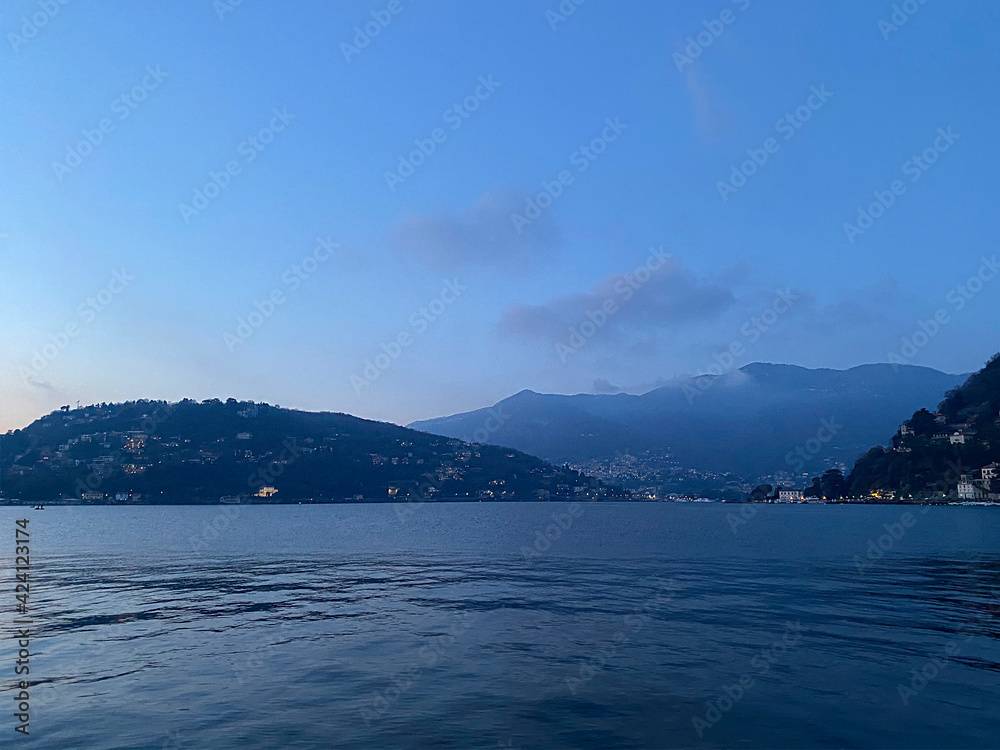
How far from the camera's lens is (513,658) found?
A: 71.6 feet

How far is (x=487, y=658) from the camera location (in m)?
21.8

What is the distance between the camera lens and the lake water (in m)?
15.4

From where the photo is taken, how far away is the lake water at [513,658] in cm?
1538

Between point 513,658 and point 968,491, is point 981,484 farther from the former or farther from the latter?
point 513,658

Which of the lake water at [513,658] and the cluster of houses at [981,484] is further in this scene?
the cluster of houses at [981,484]

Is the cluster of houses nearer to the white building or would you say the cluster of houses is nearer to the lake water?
the white building

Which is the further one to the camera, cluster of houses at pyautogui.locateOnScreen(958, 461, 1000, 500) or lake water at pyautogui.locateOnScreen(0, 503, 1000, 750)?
cluster of houses at pyautogui.locateOnScreen(958, 461, 1000, 500)

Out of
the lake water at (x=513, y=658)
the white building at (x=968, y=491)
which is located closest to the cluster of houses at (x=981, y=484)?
the white building at (x=968, y=491)

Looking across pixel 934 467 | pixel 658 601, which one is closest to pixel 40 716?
pixel 658 601

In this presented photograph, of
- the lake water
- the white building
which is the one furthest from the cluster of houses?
the lake water

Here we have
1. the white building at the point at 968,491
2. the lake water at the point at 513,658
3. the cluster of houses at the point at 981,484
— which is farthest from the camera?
the white building at the point at 968,491

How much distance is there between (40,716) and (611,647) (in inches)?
679

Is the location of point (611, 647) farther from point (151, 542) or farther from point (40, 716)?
point (151, 542)

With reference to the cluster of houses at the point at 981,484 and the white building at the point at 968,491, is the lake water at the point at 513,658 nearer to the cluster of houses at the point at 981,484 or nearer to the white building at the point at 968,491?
the cluster of houses at the point at 981,484
